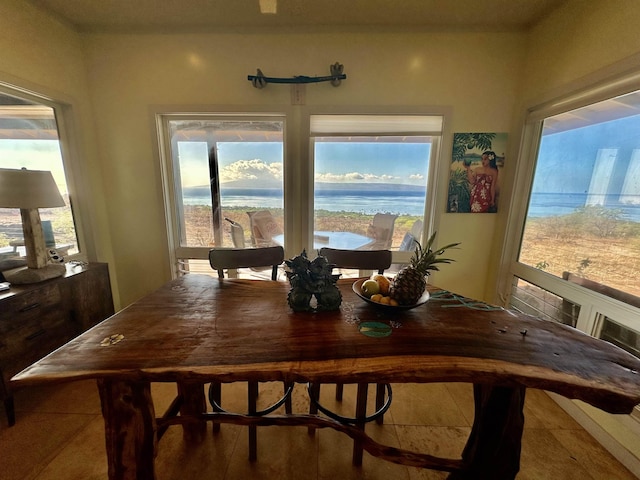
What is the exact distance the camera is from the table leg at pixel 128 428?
0.86m

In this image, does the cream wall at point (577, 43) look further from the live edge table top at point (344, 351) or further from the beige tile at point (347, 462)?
the beige tile at point (347, 462)

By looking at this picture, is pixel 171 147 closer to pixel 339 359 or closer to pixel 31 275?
pixel 31 275

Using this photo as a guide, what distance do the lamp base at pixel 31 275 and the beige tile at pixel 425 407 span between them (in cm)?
254

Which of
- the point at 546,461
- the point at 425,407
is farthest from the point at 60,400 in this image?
the point at 546,461

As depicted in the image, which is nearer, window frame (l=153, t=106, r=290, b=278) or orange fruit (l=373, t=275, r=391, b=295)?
orange fruit (l=373, t=275, r=391, b=295)

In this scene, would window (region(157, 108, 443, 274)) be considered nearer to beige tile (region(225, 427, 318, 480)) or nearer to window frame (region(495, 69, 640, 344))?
window frame (region(495, 69, 640, 344))

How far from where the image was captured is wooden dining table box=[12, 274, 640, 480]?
0.74m

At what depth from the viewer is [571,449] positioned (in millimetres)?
1398

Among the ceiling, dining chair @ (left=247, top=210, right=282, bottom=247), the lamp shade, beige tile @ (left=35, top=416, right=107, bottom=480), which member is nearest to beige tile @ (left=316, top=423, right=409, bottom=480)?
beige tile @ (left=35, top=416, right=107, bottom=480)

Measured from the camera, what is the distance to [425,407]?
1652 millimetres

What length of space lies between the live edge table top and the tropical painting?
4.66 ft

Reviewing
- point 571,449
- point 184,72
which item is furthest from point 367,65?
point 571,449

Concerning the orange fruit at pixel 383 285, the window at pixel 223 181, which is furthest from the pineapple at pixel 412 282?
the window at pixel 223 181

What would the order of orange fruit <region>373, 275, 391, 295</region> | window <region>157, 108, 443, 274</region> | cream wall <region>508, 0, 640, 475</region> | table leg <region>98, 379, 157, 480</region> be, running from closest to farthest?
table leg <region>98, 379, 157, 480</region> → orange fruit <region>373, 275, 391, 295</region> → cream wall <region>508, 0, 640, 475</region> → window <region>157, 108, 443, 274</region>
